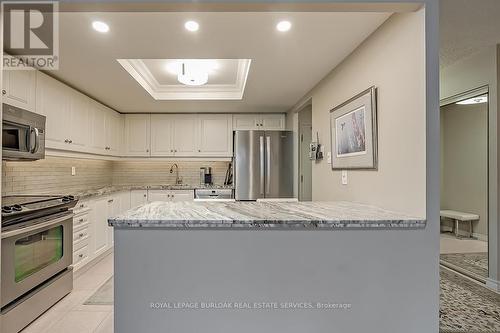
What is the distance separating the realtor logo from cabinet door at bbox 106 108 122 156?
1.68 metres

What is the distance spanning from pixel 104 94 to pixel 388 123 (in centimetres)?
345

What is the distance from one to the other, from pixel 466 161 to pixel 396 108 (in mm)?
4362

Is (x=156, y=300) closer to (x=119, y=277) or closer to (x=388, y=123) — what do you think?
(x=119, y=277)

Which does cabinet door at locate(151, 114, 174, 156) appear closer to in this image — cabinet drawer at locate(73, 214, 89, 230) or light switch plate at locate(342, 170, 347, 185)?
cabinet drawer at locate(73, 214, 89, 230)

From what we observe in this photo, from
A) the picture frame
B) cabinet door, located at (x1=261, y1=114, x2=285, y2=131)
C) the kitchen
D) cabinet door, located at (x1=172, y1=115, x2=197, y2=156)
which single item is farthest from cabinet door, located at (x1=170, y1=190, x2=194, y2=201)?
the picture frame

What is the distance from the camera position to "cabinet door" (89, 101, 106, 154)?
3.78m

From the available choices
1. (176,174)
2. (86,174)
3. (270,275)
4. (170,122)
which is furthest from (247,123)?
(270,275)

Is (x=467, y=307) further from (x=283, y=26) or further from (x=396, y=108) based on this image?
(x=283, y=26)

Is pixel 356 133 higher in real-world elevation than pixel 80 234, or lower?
higher

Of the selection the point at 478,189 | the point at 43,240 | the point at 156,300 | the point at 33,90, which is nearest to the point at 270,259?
the point at 156,300

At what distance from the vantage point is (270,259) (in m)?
1.44

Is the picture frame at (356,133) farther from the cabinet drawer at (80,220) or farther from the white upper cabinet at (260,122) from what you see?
the cabinet drawer at (80,220)

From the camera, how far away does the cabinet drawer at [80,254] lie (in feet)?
9.86

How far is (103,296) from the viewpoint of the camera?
261 cm
